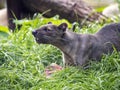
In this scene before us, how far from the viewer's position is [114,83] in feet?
18.4

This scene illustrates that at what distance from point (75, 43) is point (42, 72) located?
0.56 meters

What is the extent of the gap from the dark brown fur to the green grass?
0.47 feet

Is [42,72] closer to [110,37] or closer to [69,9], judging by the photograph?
[110,37]

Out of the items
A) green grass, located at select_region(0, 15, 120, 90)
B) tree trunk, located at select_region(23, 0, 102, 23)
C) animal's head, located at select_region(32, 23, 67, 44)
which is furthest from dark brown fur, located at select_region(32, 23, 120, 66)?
tree trunk, located at select_region(23, 0, 102, 23)

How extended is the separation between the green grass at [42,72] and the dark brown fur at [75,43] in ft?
0.47

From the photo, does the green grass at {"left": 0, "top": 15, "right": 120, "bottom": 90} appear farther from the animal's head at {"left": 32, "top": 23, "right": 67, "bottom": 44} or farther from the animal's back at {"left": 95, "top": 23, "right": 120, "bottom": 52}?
the animal's head at {"left": 32, "top": 23, "right": 67, "bottom": 44}

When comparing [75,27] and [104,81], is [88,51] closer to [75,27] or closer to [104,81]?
[104,81]

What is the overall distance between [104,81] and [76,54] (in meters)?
0.71

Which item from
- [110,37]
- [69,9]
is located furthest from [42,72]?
[69,9]

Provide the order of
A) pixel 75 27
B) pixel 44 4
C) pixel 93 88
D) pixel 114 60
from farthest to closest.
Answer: pixel 44 4 < pixel 75 27 < pixel 114 60 < pixel 93 88

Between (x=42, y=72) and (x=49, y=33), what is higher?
(x=49, y=33)

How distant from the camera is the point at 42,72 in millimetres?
6246

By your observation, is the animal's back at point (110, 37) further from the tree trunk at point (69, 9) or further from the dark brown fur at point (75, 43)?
the tree trunk at point (69, 9)

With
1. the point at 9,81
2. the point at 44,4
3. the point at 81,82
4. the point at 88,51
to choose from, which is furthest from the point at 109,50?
the point at 44,4
